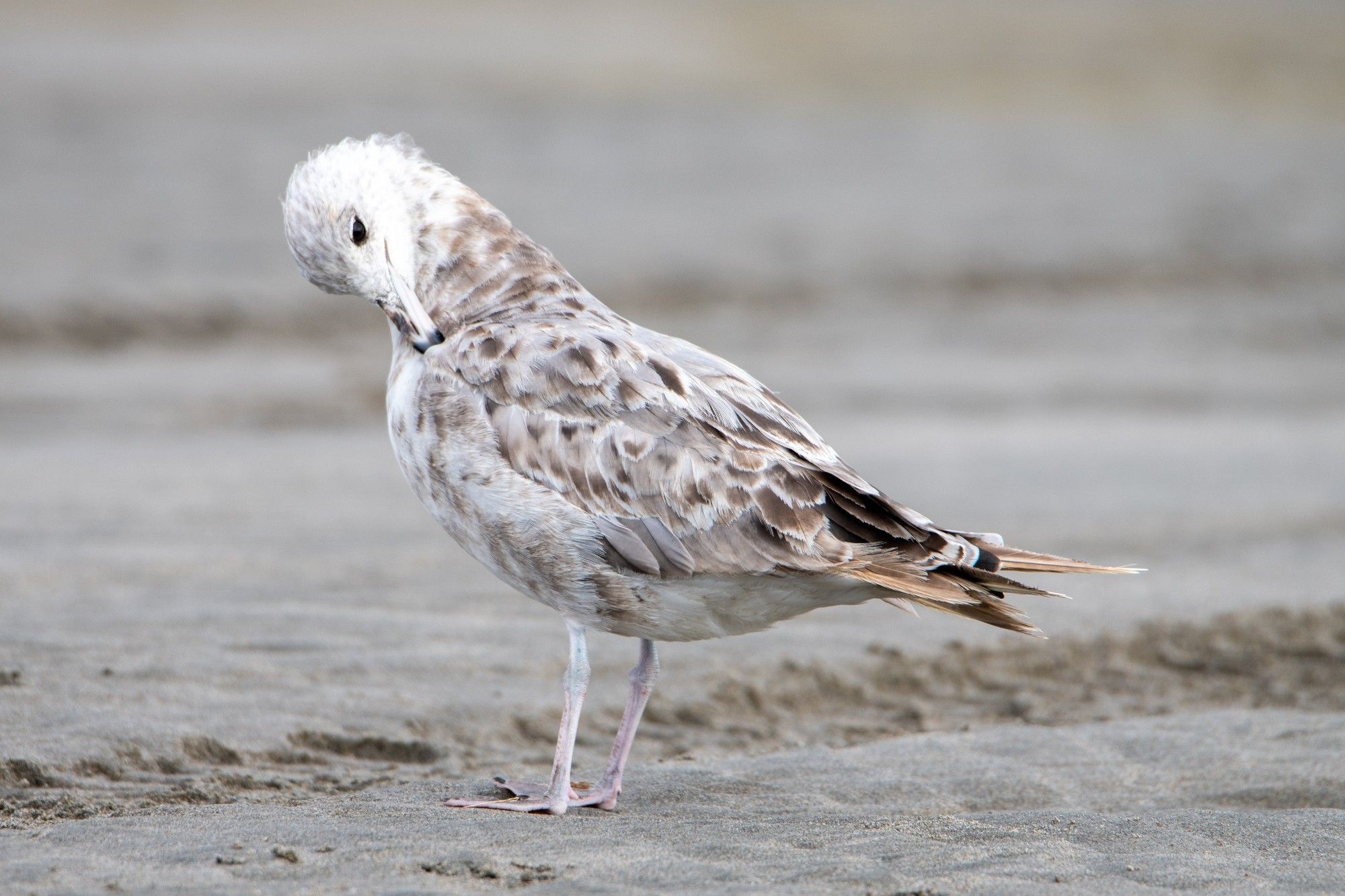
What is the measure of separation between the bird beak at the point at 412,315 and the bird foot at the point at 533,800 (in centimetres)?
Result: 135

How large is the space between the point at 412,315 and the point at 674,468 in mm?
999

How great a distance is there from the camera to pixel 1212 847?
4.45 metres

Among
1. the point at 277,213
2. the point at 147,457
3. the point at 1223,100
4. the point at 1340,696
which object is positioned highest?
the point at 1223,100

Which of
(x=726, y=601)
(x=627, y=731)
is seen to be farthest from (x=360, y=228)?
(x=627, y=731)

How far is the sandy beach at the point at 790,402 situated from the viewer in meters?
4.59

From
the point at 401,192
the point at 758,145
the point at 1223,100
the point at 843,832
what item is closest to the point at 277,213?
the point at 758,145

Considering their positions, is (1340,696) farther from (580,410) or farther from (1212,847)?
(580,410)

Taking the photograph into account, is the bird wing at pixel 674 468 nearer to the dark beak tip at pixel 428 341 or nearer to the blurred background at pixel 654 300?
the dark beak tip at pixel 428 341

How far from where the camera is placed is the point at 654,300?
14047 millimetres

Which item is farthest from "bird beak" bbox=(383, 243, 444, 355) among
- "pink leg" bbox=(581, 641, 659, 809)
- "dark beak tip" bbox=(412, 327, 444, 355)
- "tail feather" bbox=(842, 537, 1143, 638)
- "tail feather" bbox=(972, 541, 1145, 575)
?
"tail feather" bbox=(972, 541, 1145, 575)

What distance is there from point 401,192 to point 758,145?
14.2m

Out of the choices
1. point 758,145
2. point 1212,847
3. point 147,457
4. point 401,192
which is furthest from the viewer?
point 758,145

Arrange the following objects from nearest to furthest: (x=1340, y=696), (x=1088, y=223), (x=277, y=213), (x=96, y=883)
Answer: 1. (x=96, y=883)
2. (x=1340, y=696)
3. (x=277, y=213)
4. (x=1088, y=223)

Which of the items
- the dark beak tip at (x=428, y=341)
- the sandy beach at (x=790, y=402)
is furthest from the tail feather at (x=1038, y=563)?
the dark beak tip at (x=428, y=341)
